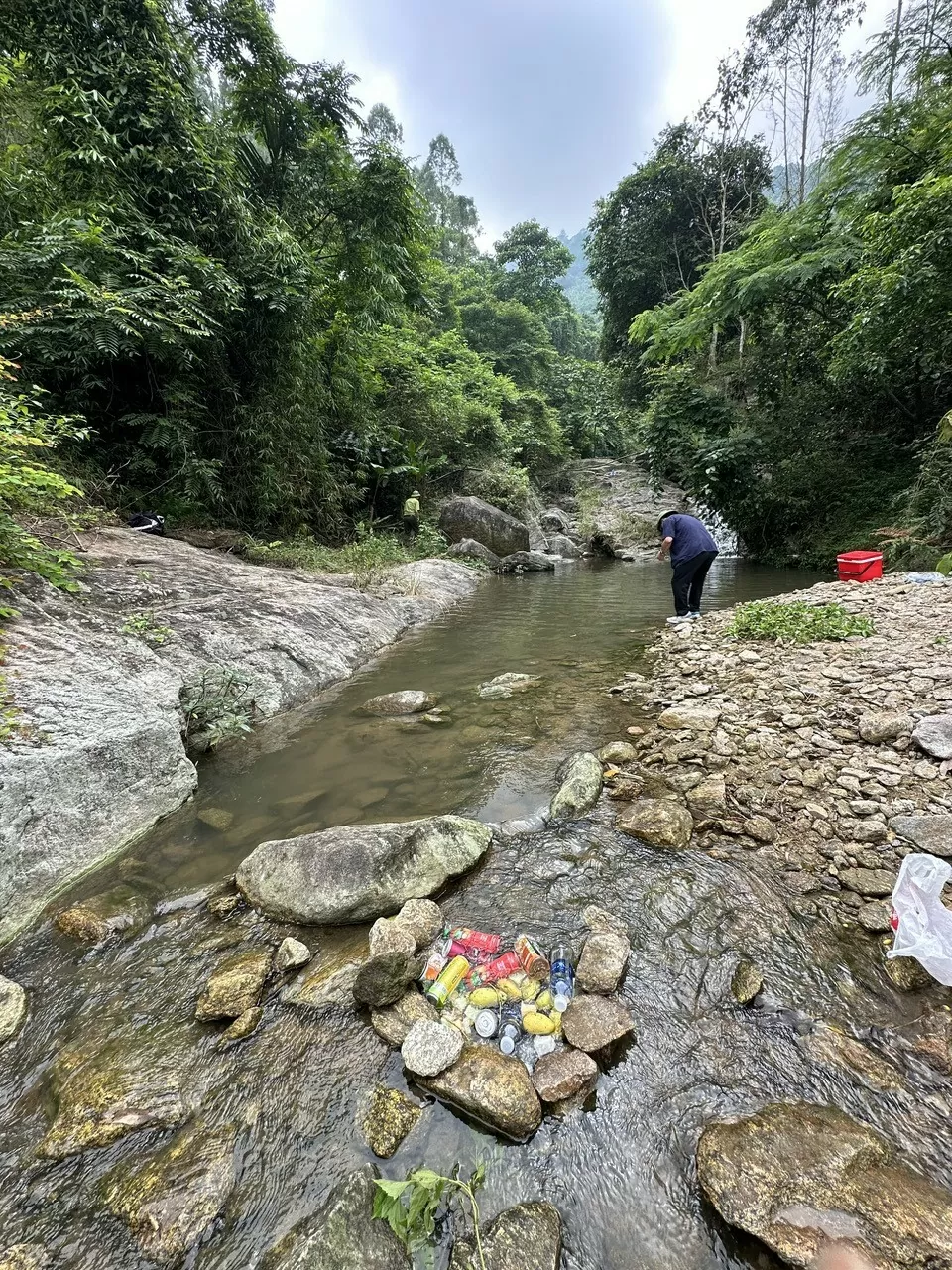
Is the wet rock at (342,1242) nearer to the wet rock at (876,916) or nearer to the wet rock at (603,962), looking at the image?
the wet rock at (603,962)

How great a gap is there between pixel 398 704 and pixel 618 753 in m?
2.24

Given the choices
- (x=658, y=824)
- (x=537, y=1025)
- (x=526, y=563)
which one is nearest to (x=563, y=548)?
(x=526, y=563)

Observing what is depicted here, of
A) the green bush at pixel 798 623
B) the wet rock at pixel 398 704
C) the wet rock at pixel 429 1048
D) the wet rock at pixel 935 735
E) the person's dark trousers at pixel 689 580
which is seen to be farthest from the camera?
the person's dark trousers at pixel 689 580

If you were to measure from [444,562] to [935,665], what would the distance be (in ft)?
30.5

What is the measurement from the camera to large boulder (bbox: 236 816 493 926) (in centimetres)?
247

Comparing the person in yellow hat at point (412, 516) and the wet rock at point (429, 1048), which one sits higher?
the person in yellow hat at point (412, 516)

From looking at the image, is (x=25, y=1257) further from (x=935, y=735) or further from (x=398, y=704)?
(x=935, y=735)

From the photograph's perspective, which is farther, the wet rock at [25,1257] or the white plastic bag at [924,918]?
the white plastic bag at [924,918]

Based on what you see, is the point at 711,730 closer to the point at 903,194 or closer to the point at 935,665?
the point at 935,665

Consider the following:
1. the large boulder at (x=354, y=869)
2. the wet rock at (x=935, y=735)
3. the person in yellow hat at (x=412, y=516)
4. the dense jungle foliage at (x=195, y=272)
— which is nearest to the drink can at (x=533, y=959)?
the large boulder at (x=354, y=869)

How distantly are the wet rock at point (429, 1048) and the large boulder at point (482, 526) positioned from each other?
13227 millimetres

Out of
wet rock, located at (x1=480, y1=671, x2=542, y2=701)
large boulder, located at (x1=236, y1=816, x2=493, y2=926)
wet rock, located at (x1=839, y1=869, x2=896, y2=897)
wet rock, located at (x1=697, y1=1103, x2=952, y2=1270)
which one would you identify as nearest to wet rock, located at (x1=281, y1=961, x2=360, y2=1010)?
large boulder, located at (x1=236, y1=816, x2=493, y2=926)

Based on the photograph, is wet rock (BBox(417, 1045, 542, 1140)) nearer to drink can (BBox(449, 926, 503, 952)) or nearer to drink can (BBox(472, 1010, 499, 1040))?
drink can (BBox(472, 1010, 499, 1040))

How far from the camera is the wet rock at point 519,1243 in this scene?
1.31 metres
